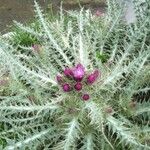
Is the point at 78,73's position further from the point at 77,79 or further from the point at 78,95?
the point at 78,95

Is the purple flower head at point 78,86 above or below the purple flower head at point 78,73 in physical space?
below

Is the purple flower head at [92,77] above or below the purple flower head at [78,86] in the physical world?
above

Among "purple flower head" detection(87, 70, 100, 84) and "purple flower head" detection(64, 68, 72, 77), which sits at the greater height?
"purple flower head" detection(64, 68, 72, 77)

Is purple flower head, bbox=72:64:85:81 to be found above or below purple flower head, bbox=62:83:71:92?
above

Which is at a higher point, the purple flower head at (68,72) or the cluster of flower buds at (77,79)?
the purple flower head at (68,72)

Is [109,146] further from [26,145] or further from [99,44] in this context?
[99,44]

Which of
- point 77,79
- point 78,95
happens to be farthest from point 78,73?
point 78,95
